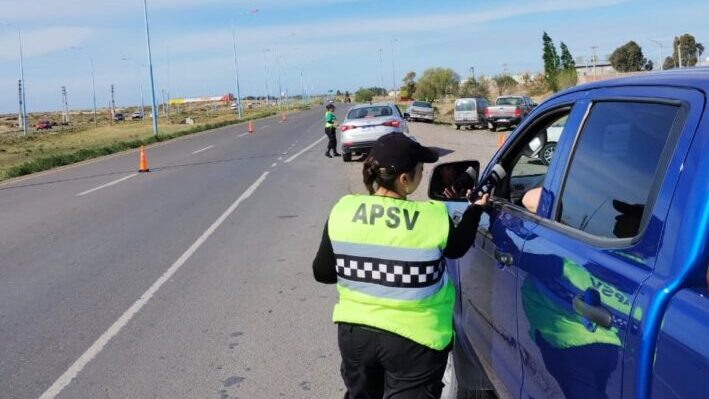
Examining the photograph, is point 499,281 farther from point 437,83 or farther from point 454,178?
point 437,83

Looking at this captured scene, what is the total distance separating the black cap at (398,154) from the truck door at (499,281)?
0.53 metres

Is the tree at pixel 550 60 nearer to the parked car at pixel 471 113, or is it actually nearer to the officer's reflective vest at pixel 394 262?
the parked car at pixel 471 113

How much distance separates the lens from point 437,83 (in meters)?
99.5

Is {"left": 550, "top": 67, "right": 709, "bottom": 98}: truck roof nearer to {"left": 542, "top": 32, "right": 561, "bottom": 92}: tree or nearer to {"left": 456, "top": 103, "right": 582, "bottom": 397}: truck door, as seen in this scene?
{"left": 456, "top": 103, "right": 582, "bottom": 397}: truck door

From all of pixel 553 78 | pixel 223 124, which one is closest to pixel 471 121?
pixel 553 78

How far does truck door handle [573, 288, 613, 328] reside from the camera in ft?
6.10

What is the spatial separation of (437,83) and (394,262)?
99.3 meters

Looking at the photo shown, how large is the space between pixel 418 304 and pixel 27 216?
11.6 metres

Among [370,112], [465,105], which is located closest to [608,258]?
[370,112]

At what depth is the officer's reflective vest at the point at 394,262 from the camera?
2.51 meters

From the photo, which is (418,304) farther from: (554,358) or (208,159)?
(208,159)

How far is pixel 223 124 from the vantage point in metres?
56.0

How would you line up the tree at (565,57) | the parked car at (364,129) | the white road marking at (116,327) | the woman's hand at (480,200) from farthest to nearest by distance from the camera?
the tree at (565,57) < the parked car at (364,129) < the white road marking at (116,327) < the woman's hand at (480,200)

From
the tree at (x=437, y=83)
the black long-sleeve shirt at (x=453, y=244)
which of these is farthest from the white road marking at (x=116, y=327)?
the tree at (x=437, y=83)
